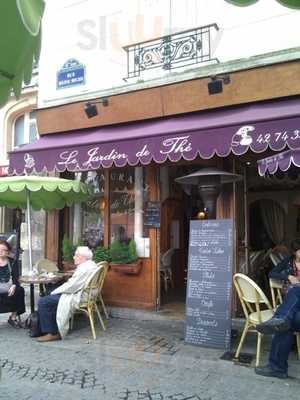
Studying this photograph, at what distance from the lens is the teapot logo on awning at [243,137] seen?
6.07 m

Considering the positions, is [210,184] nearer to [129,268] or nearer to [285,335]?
[285,335]

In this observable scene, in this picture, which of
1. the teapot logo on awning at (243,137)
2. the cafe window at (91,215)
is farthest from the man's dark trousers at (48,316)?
the teapot logo on awning at (243,137)

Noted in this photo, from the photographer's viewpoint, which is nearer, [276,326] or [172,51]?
[276,326]

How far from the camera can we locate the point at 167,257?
9.97 m

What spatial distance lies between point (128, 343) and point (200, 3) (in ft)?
18.6

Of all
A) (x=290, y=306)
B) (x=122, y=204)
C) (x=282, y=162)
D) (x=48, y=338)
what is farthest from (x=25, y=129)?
(x=290, y=306)

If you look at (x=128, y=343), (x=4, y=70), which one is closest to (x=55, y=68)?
(x=128, y=343)

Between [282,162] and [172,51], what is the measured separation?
408 centimetres

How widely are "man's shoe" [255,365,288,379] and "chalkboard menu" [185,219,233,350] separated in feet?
2.73

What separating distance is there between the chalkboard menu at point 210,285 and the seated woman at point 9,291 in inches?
110

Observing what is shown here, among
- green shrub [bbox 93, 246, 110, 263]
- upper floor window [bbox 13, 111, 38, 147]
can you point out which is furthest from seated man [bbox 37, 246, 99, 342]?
upper floor window [bbox 13, 111, 38, 147]

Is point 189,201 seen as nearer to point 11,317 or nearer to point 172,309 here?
point 172,309

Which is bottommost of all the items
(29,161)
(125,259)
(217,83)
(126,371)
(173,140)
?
(126,371)

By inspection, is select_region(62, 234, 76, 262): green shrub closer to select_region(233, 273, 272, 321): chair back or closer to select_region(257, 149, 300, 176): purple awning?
select_region(233, 273, 272, 321): chair back
